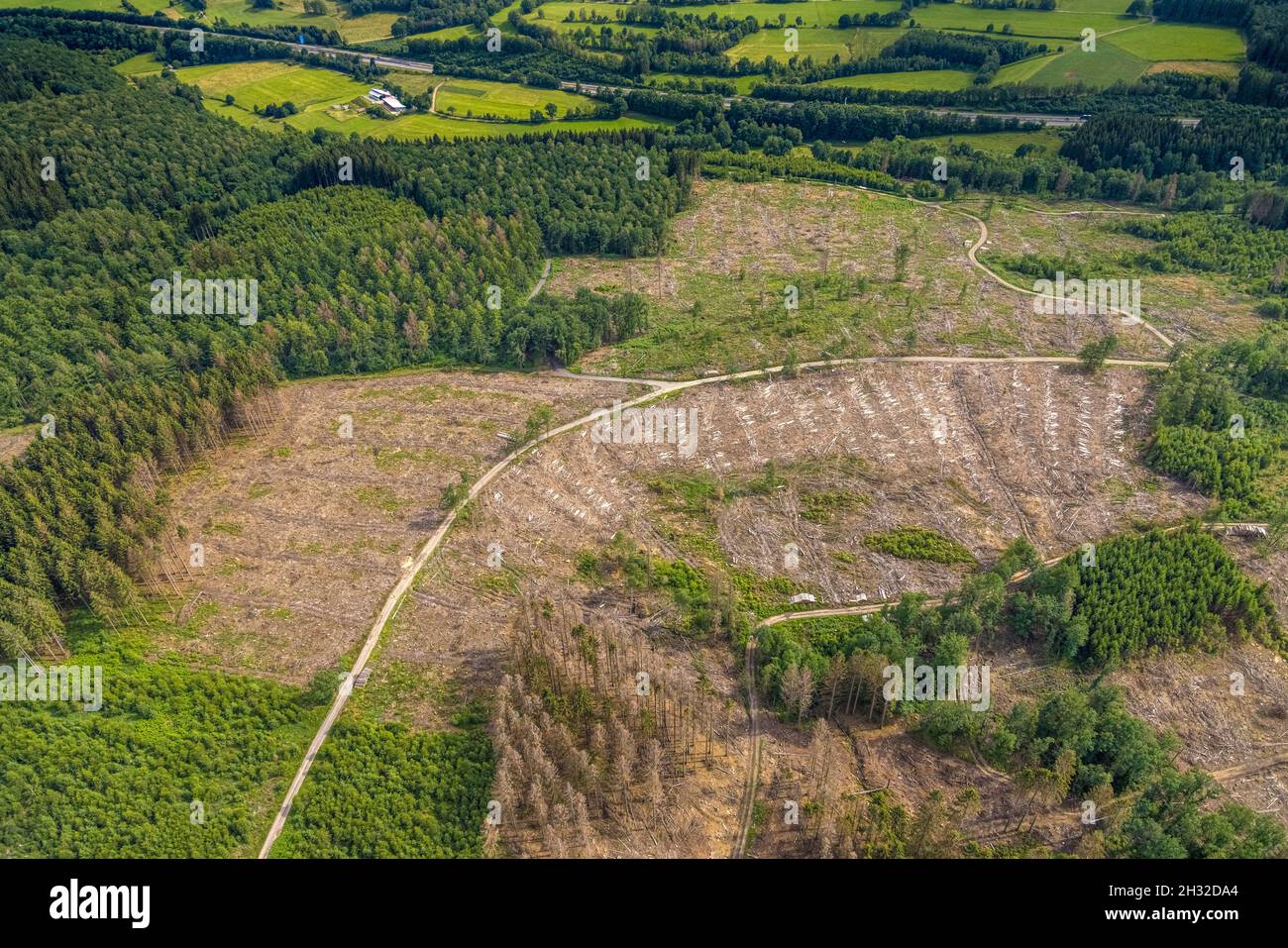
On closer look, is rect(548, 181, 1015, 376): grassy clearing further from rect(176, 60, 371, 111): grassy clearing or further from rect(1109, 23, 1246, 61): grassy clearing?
rect(176, 60, 371, 111): grassy clearing

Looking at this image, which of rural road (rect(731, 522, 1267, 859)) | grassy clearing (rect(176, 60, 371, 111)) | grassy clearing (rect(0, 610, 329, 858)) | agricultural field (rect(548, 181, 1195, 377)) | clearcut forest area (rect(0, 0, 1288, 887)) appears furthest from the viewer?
grassy clearing (rect(176, 60, 371, 111))

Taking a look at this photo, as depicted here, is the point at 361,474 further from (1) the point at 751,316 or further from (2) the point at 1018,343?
(2) the point at 1018,343

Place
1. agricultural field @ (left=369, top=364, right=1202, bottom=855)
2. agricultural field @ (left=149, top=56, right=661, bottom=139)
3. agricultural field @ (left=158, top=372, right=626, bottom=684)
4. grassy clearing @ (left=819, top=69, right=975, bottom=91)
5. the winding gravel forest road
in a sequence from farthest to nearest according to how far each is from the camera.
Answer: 1. grassy clearing @ (left=819, top=69, right=975, bottom=91)
2. agricultural field @ (left=149, top=56, right=661, bottom=139)
3. agricultural field @ (left=158, top=372, right=626, bottom=684)
4. agricultural field @ (left=369, top=364, right=1202, bottom=855)
5. the winding gravel forest road

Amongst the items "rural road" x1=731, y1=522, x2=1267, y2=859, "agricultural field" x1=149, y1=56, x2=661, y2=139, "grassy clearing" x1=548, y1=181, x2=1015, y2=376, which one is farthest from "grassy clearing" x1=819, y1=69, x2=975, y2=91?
"rural road" x1=731, y1=522, x2=1267, y2=859

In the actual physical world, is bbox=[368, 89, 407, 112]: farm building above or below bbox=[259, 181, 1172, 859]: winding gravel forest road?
above

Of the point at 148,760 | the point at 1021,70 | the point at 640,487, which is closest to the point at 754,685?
the point at 640,487

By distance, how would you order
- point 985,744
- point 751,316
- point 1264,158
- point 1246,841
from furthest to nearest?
1. point 1264,158
2. point 751,316
3. point 985,744
4. point 1246,841

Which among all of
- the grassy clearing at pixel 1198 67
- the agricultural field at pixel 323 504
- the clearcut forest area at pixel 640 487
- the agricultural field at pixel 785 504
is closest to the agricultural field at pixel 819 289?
the clearcut forest area at pixel 640 487
